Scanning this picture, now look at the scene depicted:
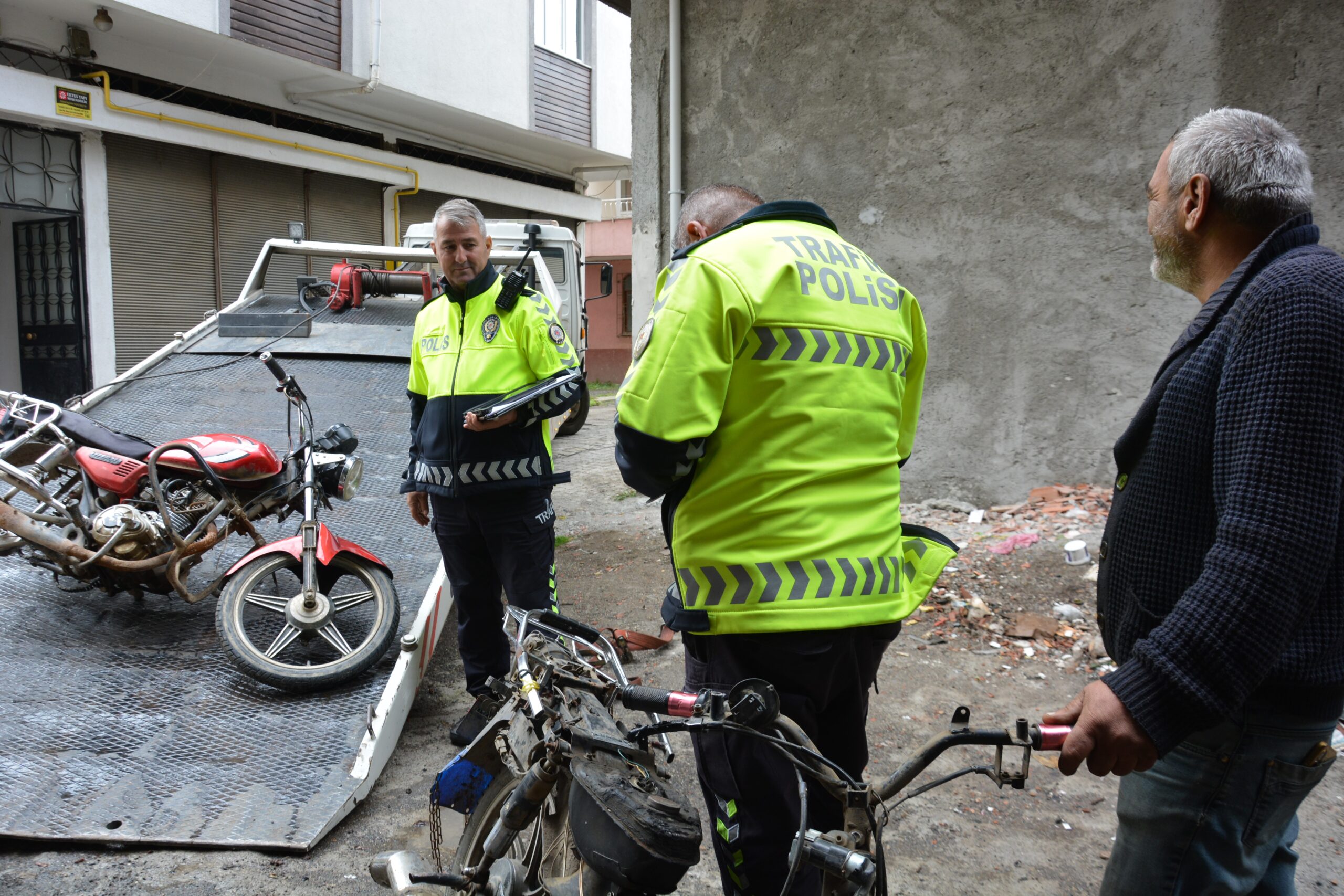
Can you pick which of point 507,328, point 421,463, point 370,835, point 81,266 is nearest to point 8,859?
point 370,835

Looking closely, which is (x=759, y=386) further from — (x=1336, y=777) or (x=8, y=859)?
(x=1336, y=777)

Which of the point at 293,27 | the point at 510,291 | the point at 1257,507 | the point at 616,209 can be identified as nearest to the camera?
the point at 1257,507

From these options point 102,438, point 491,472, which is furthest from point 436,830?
point 102,438

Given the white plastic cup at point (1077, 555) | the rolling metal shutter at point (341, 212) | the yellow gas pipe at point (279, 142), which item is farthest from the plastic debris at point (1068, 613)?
the rolling metal shutter at point (341, 212)

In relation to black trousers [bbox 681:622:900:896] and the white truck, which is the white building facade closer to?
the white truck

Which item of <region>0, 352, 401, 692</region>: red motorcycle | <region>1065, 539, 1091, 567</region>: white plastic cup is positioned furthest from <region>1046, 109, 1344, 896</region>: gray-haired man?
<region>1065, 539, 1091, 567</region>: white plastic cup

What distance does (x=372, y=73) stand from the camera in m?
12.0

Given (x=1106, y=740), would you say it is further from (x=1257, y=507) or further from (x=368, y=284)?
(x=368, y=284)

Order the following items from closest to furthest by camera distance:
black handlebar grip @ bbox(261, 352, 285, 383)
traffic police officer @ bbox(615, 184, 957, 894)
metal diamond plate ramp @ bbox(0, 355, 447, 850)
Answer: traffic police officer @ bbox(615, 184, 957, 894) → metal diamond plate ramp @ bbox(0, 355, 447, 850) → black handlebar grip @ bbox(261, 352, 285, 383)

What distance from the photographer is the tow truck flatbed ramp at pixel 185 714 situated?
8.92ft

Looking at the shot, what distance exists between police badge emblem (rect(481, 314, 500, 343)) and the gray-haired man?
233cm

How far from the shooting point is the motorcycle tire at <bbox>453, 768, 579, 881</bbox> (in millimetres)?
1798

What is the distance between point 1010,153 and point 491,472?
424cm

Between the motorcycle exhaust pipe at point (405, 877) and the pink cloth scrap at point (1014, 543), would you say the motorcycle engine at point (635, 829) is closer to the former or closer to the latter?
the motorcycle exhaust pipe at point (405, 877)
